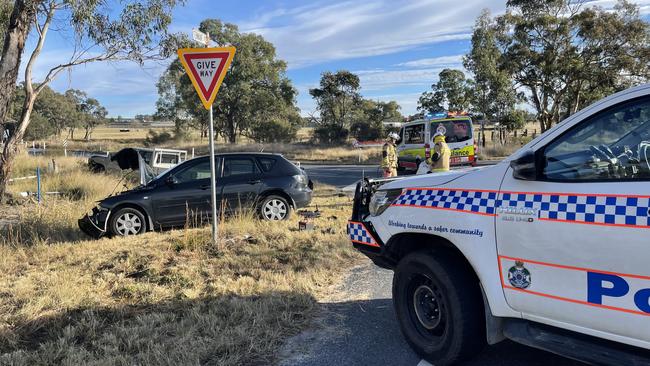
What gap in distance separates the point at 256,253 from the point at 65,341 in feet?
10.2

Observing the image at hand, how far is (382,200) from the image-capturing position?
4133 mm

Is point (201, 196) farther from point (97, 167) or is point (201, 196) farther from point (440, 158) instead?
point (97, 167)

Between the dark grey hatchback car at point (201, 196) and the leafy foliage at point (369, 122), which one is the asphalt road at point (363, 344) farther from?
the leafy foliage at point (369, 122)

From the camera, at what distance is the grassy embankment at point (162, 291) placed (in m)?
3.86

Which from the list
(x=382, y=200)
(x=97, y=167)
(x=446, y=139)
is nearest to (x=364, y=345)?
(x=382, y=200)

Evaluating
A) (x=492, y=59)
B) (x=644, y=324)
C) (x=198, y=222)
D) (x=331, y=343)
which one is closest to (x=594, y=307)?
(x=644, y=324)

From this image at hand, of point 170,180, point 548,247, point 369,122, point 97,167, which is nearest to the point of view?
point 548,247

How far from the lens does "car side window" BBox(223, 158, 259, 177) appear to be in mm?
9461

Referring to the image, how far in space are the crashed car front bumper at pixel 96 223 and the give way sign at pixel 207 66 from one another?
3.20 meters

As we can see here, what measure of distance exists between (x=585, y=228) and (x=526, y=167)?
0.46m

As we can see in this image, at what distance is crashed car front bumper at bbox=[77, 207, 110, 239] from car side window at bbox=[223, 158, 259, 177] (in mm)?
2242

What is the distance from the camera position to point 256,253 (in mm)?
6816

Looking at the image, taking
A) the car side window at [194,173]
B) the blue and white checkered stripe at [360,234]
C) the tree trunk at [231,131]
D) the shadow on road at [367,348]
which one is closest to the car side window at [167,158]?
the car side window at [194,173]

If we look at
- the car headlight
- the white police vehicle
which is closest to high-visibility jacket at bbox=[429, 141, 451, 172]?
the car headlight
